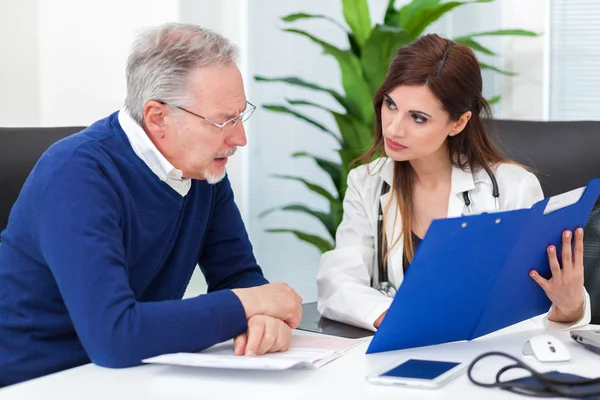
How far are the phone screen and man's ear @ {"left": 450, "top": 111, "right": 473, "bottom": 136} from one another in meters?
0.92

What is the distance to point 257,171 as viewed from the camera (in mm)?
3908

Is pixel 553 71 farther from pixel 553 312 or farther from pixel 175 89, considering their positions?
pixel 175 89

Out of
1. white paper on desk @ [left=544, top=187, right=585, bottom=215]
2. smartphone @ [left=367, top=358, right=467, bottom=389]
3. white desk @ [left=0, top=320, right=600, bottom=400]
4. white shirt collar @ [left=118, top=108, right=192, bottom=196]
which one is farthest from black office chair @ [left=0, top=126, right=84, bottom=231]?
white paper on desk @ [left=544, top=187, right=585, bottom=215]

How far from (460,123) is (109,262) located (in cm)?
109

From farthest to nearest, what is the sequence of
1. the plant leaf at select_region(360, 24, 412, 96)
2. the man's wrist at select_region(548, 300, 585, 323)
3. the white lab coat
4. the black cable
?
the plant leaf at select_region(360, 24, 412, 96)
the white lab coat
the man's wrist at select_region(548, 300, 585, 323)
the black cable

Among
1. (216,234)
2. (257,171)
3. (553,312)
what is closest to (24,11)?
(257,171)

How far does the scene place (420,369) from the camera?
1.20 m

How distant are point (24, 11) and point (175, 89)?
240cm

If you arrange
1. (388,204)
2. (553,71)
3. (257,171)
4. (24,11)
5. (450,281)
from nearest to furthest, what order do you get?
(450,281)
(388,204)
(553,71)
(24,11)
(257,171)

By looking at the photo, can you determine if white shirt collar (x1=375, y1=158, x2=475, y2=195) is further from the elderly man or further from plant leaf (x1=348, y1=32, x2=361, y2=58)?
plant leaf (x1=348, y1=32, x2=361, y2=58)

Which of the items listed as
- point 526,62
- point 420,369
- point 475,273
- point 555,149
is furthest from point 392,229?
point 526,62

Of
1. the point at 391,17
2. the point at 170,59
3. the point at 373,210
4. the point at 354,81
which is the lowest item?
the point at 373,210

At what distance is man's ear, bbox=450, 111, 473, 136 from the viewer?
203 centimetres

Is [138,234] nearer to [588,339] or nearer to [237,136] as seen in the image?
[237,136]
